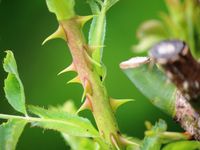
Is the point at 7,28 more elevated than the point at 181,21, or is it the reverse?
the point at 181,21

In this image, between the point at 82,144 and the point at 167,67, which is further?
the point at 82,144

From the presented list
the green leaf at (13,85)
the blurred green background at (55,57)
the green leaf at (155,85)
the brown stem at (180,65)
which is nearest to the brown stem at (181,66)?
the brown stem at (180,65)

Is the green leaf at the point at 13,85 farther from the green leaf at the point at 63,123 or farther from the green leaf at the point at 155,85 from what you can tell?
the green leaf at the point at 155,85

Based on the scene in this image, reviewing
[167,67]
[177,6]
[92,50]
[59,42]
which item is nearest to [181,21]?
[177,6]

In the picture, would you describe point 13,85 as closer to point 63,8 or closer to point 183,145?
point 63,8

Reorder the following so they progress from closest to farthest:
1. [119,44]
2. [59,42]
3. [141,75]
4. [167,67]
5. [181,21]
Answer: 1. [167,67]
2. [141,75]
3. [181,21]
4. [119,44]
5. [59,42]

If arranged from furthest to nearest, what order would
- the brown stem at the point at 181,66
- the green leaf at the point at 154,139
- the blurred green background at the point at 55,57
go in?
the blurred green background at the point at 55,57 < the green leaf at the point at 154,139 < the brown stem at the point at 181,66

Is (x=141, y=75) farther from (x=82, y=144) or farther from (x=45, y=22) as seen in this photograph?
(x=45, y=22)
